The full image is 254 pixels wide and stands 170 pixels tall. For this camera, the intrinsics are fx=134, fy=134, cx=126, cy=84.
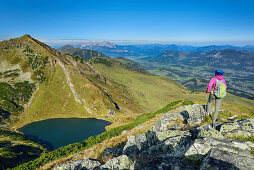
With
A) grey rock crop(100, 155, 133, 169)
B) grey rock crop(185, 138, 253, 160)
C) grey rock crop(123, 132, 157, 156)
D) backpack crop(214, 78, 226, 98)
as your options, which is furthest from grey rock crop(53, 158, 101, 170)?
backpack crop(214, 78, 226, 98)

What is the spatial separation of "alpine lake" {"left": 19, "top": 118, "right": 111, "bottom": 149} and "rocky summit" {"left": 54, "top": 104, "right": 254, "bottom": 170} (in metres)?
131

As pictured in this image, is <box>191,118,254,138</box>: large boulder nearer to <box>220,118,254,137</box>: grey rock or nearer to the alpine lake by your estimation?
<box>220,118,254,137</box>: grey rock

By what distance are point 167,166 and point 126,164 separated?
727cm

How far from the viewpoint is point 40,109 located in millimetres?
184500

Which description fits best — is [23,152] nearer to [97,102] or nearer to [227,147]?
[97,102]

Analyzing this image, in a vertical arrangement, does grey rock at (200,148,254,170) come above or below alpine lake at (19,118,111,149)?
above

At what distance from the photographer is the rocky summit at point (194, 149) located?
9.97m

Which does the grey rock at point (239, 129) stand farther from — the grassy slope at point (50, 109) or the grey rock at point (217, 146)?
the grassy slope at point (50, 109)

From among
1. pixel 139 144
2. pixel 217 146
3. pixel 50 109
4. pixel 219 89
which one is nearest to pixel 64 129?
pixel 50 109

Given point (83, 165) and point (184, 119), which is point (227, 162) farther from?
point (83, 165)

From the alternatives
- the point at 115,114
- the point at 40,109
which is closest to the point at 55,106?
the point at 40,109

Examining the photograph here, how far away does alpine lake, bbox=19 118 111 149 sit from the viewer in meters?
138

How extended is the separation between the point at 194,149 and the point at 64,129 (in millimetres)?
169277

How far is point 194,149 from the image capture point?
12.4 meters
